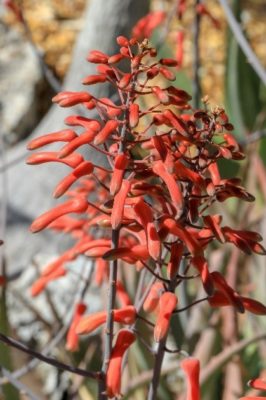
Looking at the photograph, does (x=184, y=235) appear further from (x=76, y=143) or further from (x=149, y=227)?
(x=76, y=143)

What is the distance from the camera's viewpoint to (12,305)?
A: 146 inches

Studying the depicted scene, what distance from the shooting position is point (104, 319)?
148 centimetres

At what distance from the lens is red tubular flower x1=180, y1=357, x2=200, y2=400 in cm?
138

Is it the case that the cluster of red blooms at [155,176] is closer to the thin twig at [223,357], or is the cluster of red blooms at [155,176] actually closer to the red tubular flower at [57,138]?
the red tubular flower at [57,138]

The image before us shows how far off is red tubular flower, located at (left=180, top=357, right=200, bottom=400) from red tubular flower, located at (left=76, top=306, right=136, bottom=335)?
114 mm

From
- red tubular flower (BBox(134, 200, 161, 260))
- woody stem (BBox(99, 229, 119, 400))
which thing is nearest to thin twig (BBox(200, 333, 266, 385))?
woody stem (BBox(99, 229, 119, 400))

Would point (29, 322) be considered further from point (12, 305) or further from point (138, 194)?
point (138, 194)

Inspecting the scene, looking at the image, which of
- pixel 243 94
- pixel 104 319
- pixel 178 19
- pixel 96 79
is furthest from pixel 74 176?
pixel 243 94

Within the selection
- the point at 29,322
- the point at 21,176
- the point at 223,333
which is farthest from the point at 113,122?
the point at 21,176

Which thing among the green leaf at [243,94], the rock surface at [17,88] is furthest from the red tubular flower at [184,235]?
the rock surface at [17,88]

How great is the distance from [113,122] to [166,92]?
10 centimetres

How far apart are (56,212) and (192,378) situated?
33 cm

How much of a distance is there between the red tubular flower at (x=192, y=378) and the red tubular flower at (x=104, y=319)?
0.11m

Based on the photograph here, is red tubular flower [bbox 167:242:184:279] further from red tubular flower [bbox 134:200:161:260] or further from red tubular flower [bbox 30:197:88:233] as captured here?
red tubular flower [bbox 30:197:88:233]
